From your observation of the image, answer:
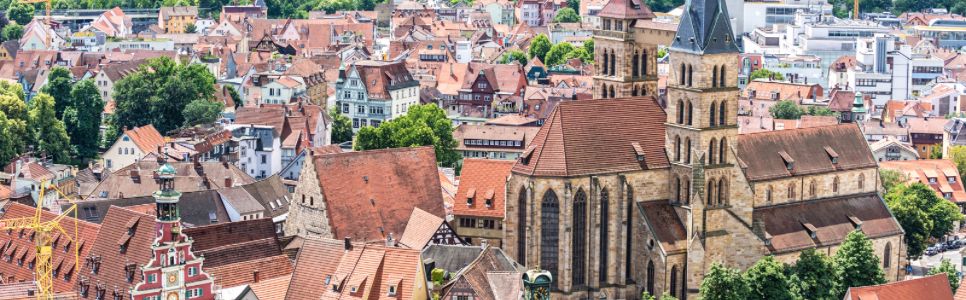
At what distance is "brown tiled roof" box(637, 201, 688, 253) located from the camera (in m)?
128

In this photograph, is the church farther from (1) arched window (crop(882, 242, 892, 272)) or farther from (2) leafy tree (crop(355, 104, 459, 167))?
(2) leafy tree (crop(355, 104, 459, 167))

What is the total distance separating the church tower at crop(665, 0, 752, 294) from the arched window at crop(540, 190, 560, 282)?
27.0 ft

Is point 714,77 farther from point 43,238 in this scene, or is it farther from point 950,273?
point 43,238

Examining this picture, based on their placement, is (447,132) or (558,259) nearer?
(558,259)

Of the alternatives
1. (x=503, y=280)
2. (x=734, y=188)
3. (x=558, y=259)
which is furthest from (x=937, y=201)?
(x=503, y=280)

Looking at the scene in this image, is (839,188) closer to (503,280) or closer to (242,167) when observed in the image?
(503,280)

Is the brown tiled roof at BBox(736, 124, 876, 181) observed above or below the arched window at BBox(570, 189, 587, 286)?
above

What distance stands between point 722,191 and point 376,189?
22815 mm

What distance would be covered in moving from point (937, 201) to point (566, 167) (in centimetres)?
4431

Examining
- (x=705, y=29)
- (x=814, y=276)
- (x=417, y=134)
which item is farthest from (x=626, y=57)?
(x=417, y=134)

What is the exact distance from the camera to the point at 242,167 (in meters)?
189

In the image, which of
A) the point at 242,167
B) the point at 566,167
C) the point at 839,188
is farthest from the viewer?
the point at 242,167

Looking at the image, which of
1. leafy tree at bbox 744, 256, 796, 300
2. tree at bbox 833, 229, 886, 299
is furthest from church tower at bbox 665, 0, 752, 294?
tree at bbox 833, 229, 886, 299

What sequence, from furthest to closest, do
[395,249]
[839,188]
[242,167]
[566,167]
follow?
[242,167] < [839,188] < [566,167] < [395,249]
